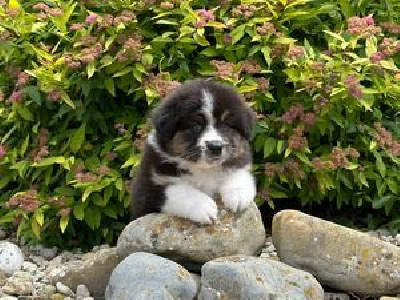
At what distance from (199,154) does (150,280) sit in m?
0.86

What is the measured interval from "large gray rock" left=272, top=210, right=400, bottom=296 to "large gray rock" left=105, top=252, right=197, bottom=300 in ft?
2.81

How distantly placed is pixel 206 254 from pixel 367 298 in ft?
3.99

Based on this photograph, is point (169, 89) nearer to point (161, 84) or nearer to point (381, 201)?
point (161, 84)

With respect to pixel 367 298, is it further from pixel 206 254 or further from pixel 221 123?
pixel 221 123

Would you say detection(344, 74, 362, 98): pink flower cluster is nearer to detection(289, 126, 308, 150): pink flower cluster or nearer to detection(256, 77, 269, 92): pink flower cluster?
detection(289, 126, 308, 150): pink flower cluster

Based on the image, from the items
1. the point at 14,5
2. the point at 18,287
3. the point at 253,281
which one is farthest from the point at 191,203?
the point at 14,5

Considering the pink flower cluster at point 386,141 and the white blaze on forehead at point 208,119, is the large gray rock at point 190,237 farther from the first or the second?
the pink flower cluster at point 386,141

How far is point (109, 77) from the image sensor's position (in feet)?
25.4

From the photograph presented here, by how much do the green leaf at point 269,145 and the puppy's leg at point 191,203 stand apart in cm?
164

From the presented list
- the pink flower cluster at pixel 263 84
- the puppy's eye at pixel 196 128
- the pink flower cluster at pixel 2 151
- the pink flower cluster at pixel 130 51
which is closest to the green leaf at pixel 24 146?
the pink flower cluster at pixel 2 151

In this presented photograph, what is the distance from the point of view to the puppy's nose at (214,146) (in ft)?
18.5

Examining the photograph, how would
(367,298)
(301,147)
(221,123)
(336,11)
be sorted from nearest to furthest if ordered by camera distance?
(221,123)
(367,298)
(301,147)
(336,11)

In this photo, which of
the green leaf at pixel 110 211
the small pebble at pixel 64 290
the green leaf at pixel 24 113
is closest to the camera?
the small pebble at pixel 64 290

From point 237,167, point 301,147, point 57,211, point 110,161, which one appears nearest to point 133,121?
point 110,161
